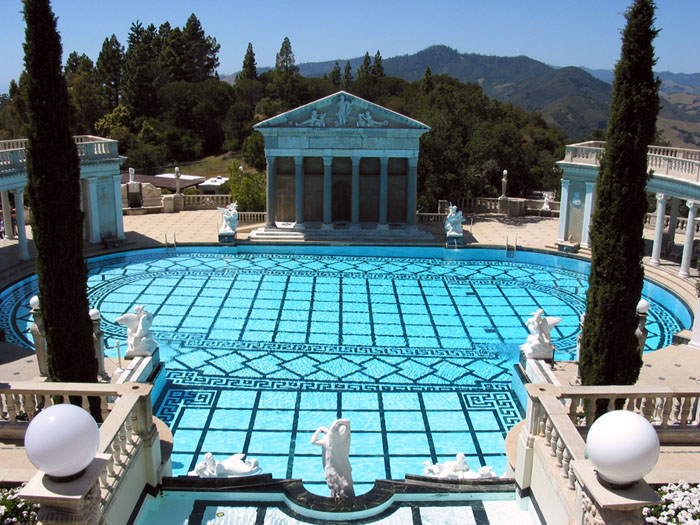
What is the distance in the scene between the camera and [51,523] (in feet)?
20.2

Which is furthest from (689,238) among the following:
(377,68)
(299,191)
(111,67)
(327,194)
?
(377,68)

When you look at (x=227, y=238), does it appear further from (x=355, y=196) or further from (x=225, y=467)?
(x=225, y=467)

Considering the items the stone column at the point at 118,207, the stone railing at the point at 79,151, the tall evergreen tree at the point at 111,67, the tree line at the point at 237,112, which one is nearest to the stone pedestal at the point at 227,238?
the stone column at the point at 118,207

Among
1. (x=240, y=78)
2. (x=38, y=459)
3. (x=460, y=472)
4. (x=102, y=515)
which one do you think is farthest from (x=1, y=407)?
(x=240, y=78)

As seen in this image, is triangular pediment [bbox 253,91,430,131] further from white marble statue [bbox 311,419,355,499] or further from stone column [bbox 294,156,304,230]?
white marble statue [bbox 311,419,355,499]

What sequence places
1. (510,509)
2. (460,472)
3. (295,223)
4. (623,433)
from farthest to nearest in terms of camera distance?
(295,223) < (460,472) < (510,509) < (623,433)

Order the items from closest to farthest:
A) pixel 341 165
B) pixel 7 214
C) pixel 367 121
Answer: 1. pixel 7 214
2. pixel 367 121
3. pixel 341 165

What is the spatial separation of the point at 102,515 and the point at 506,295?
18134 mm

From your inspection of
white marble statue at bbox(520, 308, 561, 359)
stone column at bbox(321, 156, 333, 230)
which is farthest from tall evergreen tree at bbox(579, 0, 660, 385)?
stone column at bbox(321, 156, 333, 230)

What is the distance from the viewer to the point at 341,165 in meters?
32.9

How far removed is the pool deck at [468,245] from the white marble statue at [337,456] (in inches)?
150

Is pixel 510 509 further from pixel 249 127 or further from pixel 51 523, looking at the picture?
pixel 249 127

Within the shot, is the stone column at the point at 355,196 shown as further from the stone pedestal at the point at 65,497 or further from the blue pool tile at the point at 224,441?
the stone pedestal at the point at 65,497

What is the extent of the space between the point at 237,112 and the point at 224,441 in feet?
213
